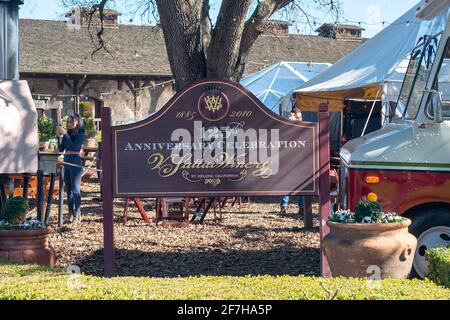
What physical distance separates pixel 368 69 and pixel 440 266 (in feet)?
27.3

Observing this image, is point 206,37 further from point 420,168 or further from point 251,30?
point 420,168

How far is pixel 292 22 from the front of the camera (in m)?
13.9

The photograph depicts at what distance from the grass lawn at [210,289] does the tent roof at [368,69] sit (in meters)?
7.54

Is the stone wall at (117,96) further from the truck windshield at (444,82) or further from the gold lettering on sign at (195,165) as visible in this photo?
the truck windshield at (444,82)

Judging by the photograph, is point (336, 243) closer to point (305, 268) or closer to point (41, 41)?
point (305, 268)

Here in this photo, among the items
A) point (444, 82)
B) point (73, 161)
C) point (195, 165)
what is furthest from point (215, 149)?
point (73, 161)

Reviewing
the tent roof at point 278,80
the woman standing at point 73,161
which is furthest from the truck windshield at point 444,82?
the tent roof at point 278,80

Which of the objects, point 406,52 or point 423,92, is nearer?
point 423,92

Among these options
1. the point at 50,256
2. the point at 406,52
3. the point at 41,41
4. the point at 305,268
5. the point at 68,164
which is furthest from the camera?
the point at 41,41

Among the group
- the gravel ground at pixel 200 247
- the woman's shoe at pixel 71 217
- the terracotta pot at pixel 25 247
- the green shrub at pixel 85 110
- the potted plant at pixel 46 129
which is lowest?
the gravel ground at pixel 200 247

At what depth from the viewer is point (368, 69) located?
13867 mm

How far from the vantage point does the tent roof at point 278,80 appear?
843 inches
